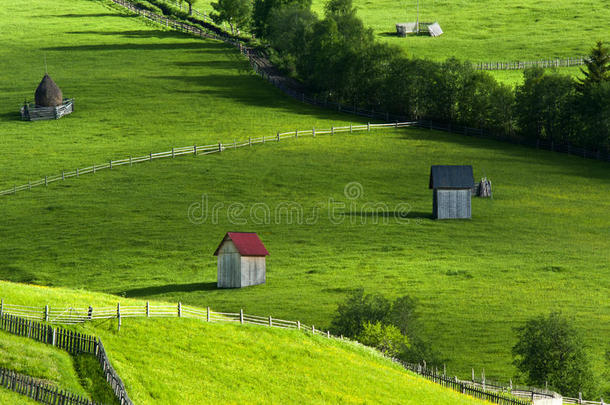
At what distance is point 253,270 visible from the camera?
66438mm

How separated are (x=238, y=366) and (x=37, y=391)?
443 inches

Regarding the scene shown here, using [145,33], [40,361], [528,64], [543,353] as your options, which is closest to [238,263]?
[543,353]

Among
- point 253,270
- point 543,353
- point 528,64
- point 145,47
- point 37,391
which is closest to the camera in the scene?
point 37,391

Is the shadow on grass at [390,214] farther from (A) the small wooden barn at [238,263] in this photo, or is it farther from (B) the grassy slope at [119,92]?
(B) the grassy slope at [119,92]

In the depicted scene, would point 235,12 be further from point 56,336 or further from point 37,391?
point 37,391

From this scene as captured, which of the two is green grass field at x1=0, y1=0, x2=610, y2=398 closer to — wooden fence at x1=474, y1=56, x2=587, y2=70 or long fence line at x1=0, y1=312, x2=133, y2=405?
long fence line at x1=0, y1=312, x2=133, y2=405

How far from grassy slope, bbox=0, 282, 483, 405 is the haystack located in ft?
235

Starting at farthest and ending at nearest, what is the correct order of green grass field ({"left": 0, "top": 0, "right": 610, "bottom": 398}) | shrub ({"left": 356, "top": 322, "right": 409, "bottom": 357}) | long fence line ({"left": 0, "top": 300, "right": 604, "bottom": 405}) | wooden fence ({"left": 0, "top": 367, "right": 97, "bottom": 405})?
green grass field ({"left": 0, "top": 0, "right": 610, "bottom": 398}) → shrub ({"left": 356, "top": 322, "right": 409, "bottom": 357}) → long fence line ({"left": 0, "top": 300, "right": 604, "bottom": 405}) → wooden fence ({"left": 0, "top": 367, "right": 97, "bottom": 405})

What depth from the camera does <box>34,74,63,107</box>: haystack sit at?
113 meters

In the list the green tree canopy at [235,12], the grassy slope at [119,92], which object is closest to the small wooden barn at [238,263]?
the grassy slope at [119,92]

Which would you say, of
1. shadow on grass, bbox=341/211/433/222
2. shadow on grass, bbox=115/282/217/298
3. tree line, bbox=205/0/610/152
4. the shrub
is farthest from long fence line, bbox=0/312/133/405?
tree line, bbox=205/0/610/152

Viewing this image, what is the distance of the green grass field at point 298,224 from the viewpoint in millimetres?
61938

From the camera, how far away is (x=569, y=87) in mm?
107562

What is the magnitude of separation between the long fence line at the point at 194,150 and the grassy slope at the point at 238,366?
1795 inches
